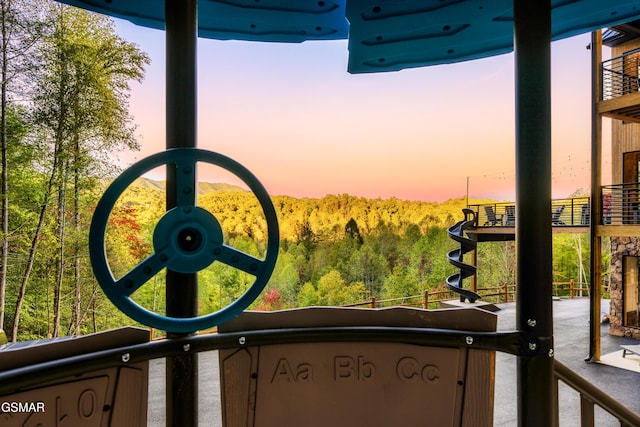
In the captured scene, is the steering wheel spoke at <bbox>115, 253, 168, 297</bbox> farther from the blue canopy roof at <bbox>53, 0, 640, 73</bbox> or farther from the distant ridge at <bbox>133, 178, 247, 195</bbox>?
the blue canopy roof at <bbox>53, 0, 640, 73</bbox>

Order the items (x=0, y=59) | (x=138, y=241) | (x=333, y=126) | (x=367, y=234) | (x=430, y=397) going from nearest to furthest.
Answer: (x=430, y=397) < (x=0, y=59) < (x=138, y=241) < (x=333, y=126) < (x=367, y=234)

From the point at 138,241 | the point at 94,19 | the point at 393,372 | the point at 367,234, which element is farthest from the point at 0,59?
the point at 367,234

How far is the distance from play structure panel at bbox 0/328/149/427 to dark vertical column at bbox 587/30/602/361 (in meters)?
5.85

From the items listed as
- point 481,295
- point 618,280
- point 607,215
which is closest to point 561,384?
point 618,280

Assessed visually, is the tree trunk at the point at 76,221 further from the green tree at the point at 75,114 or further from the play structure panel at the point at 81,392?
the play structure panel at the point at 81,392

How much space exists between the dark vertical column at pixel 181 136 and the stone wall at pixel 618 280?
7863 millimetres

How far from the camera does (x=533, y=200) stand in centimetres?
89

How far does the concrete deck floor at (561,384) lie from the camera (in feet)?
11.5

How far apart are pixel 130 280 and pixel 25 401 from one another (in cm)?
26

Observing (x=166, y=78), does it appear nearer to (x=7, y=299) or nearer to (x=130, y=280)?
(x=130, y=280)

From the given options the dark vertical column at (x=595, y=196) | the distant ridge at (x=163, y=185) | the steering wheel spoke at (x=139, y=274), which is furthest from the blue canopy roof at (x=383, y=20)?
the dark vertical column at (x=595, y=196)

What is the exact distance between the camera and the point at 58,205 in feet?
25.5

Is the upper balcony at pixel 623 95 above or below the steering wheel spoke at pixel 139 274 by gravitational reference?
above

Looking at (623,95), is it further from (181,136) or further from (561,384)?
(181,136)
